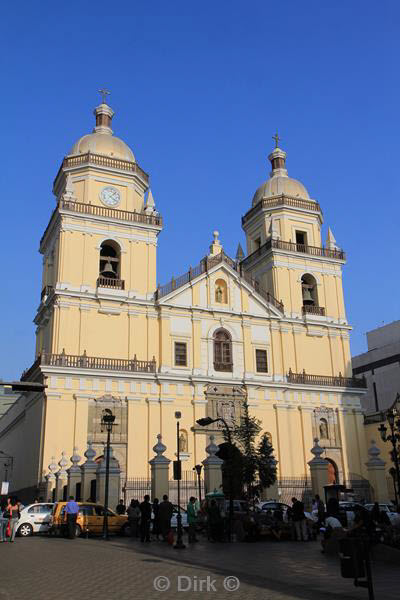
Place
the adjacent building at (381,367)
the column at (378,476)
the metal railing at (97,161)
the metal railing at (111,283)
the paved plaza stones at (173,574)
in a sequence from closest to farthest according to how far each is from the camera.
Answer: the paved plaza stones at (173,574) → the column at (378,476) → the metal railing at (111,283) → the metal railing at (97,161) → the adjacent building at (381,367)

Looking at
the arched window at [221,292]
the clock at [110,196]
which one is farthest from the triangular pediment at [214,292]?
the clock at [110,196]

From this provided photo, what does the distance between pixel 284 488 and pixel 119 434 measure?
9.54 metres

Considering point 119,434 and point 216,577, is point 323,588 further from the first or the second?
point 119,434

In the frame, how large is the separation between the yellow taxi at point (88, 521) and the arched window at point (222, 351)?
1472 cm

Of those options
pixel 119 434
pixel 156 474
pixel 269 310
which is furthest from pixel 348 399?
pixel 156 474

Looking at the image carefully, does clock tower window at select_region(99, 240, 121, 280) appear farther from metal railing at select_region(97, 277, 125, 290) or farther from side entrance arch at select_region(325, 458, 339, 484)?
side entrance arch at select_region(325, 458, 339, 484)

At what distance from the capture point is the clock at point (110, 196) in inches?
1432

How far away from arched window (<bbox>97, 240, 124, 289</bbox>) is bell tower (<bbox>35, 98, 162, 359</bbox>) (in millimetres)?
56

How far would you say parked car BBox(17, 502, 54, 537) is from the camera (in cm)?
2234

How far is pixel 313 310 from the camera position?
4006cm

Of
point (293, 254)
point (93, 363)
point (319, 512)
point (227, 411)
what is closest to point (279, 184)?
point (293, 254)

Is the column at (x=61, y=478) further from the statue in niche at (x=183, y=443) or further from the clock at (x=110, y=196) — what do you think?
the clock at (x=110, y=196)

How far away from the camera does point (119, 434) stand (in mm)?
32125

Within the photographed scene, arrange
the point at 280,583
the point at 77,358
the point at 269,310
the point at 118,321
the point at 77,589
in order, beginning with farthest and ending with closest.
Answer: the point at 269,310 → the point at 118,321 → the point at 77,358 → the point at 280,583 → the point at 77,589
